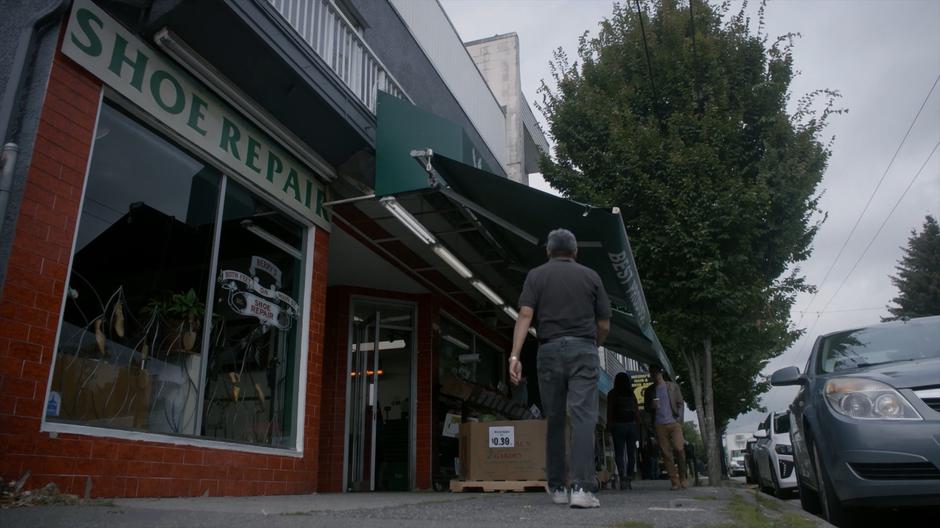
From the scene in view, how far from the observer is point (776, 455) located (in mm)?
10445

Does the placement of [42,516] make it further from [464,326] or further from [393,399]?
[464,326]

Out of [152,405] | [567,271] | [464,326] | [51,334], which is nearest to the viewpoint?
[51,334]

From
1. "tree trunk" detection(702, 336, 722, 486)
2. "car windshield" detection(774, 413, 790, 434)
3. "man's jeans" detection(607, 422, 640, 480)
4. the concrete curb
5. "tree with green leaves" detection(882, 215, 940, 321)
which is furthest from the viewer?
Answer: "tree with green leaves" detection(882, 215, 940, 321)

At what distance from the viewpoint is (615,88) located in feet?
38.0

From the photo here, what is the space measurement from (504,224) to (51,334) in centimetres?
434

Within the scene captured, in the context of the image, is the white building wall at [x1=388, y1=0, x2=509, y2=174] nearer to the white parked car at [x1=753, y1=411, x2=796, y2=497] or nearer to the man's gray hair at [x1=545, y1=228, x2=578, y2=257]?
the man's gray hair at [x1=545, y1=228, x2=578, y2=257]

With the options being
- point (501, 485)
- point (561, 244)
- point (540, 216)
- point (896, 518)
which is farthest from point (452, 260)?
point (896, 518)

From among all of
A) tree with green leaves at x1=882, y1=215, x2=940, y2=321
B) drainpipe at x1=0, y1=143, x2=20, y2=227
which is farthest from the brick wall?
tree with green leaves at x1=882, y1=215, x2=940, y2=321

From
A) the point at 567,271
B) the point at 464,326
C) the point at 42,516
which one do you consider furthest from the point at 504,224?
the point at 464,326

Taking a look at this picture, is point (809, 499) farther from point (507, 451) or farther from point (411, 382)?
point (411, 382)

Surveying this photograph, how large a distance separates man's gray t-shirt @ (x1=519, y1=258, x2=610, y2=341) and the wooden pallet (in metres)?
3.87

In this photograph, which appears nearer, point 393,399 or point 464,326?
point 393,399

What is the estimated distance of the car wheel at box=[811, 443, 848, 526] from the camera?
170 inches

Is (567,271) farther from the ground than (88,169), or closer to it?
closer to it
